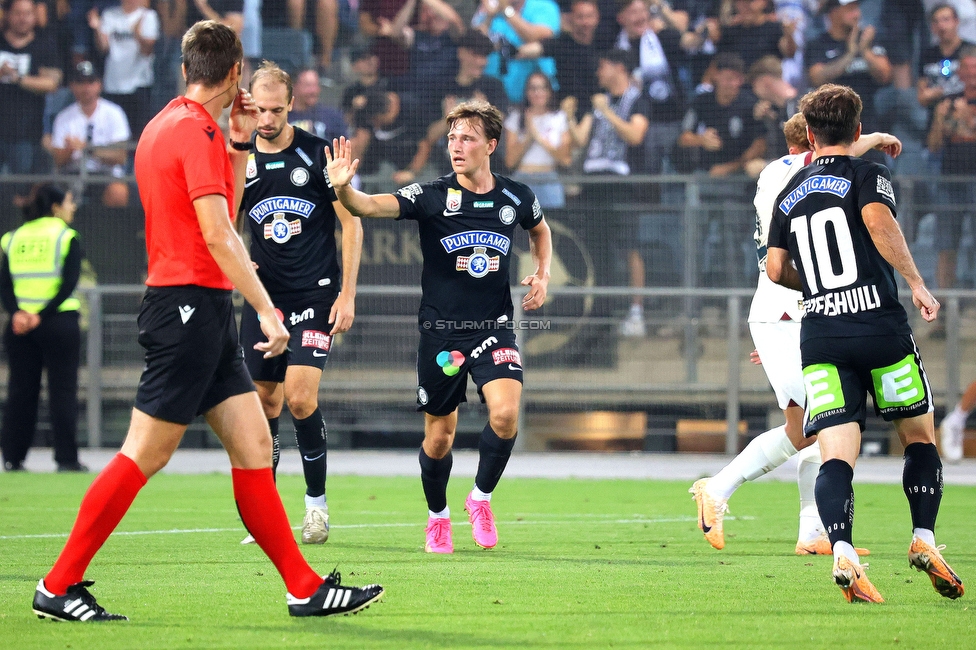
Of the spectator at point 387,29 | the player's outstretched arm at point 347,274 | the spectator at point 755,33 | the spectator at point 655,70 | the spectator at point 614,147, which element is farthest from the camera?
the spectator at point 387,29

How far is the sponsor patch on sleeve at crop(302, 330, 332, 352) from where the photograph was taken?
713 cm

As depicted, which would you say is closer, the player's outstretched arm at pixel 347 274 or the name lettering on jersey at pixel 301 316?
the player's outstretched arm at pixel 347 274

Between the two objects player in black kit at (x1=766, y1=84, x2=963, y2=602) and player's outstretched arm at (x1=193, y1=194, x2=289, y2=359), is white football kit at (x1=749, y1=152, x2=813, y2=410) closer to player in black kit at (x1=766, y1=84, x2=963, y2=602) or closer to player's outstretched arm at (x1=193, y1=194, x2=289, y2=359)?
player in black kit at (x1=766, y1=84, x2=963, y2=602)

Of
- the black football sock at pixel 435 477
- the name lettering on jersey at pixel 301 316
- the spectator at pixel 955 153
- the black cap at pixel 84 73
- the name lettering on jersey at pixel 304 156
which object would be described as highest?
the black cap at pixel 84 73

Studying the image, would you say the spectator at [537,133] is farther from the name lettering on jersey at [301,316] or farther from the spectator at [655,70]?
the name lettering on jersey at [301,316]

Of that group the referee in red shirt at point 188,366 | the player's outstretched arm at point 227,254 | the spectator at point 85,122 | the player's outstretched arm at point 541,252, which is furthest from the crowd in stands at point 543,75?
the player's outstretched arm at point 227,254

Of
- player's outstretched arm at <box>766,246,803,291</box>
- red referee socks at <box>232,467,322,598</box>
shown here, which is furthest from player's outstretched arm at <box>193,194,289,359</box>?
player's outstretched arm at <box>766,246,803,291</box>

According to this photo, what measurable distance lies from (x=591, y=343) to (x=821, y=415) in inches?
322

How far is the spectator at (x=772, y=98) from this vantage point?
14.6 metres

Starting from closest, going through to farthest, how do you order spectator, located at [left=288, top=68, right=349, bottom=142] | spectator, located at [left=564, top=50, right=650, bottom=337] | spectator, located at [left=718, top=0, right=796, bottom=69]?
spectator, located at [left=564, top=50, right=650, bottom=337] → spectator, located at [left=718, top=0, right=796, bottom=69] → spectator, located at [left=288, top=68, right=349, bottom=142]

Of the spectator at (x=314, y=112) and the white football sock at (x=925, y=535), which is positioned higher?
the spectator at (x=314, y=112)

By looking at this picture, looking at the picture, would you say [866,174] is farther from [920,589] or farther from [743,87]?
[743,87]

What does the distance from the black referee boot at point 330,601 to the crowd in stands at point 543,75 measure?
9906 millimetres

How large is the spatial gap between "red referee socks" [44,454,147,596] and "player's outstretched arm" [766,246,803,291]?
2.57m
